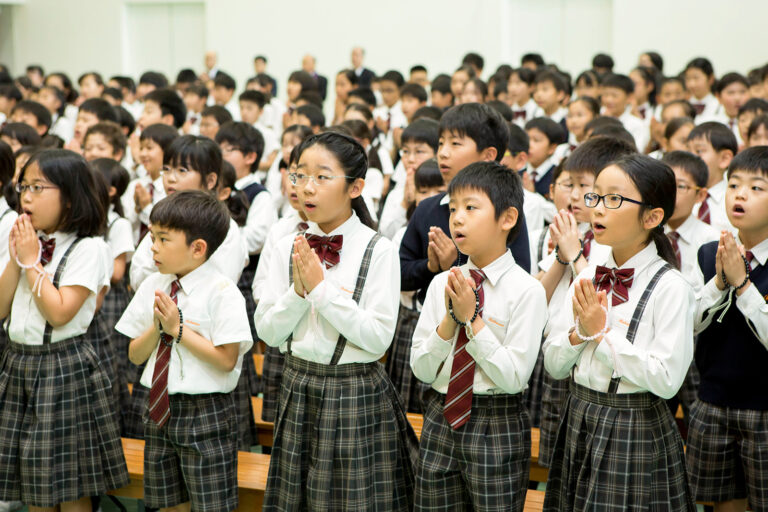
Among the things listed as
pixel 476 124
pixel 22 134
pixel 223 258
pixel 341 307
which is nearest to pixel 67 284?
pixel 223 258

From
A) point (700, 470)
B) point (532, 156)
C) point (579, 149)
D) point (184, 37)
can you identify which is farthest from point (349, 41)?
point (700, 470)

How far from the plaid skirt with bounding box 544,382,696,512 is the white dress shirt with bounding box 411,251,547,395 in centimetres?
22

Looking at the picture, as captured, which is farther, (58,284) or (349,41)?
(349,41)

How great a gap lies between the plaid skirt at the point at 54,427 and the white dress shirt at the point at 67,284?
47 mm

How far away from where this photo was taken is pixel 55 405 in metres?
2.95

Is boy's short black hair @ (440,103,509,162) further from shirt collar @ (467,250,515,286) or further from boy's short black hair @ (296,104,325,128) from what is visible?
boy's short black hair @ (296,104,325,128)

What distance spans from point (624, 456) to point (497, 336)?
1.57ft

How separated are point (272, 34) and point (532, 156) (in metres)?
9.43

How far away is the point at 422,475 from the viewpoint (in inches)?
97.3

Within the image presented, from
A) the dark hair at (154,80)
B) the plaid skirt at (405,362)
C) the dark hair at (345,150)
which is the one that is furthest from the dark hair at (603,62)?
the dark hair at (345,150)

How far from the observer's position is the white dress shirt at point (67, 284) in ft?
9.71

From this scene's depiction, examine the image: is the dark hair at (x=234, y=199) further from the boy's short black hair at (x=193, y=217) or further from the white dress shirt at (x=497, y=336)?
the white dress shirt at (x=497, y=336)

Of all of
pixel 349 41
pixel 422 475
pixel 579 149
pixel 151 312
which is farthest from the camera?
pixel 349 41

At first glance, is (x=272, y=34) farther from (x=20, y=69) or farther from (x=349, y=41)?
(x=20, y=69)
